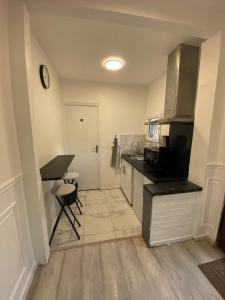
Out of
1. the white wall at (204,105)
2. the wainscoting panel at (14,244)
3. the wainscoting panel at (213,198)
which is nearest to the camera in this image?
the wainscoting panel at (14,244)

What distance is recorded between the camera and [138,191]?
2346 mm

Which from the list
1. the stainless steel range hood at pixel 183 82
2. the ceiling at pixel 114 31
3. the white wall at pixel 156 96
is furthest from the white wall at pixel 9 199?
the white wall at pixel 156 96

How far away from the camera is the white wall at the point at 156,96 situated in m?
2.72

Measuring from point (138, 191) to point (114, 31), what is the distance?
2208mm

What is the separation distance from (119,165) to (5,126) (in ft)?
8.61

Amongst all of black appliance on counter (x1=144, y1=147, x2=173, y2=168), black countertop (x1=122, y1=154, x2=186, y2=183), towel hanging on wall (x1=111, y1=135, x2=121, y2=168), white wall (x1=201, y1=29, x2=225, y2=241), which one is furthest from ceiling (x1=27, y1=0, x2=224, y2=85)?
black countertop (x1=122, y1=154, x2=186, y2=183)

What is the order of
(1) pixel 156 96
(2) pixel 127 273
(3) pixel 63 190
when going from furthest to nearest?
(1) pixel 156 96
(3) pixel 63 190
(2) pixel 127 273

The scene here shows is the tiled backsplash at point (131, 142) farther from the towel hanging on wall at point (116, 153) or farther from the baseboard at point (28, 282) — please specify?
the baseboard at point (28, 282)

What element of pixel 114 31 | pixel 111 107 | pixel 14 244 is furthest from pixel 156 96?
pixel 14 244

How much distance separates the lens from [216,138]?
1.68 meters

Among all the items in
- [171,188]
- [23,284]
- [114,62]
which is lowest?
[23,284]

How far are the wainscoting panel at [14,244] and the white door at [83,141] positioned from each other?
2.05 meters

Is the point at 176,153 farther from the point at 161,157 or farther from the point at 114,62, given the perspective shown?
the point at 114,62

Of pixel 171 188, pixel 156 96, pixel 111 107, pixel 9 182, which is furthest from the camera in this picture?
pixel 111 107
